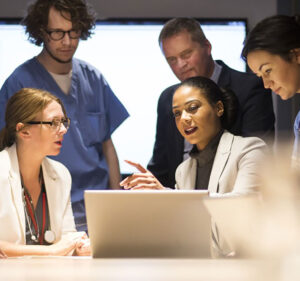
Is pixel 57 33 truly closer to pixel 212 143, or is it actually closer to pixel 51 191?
pixel 51 191

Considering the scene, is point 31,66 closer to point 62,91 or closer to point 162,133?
point 62,91

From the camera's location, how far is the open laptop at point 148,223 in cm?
134

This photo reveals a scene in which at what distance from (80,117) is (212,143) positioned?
86 cm

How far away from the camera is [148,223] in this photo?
4.48 feet

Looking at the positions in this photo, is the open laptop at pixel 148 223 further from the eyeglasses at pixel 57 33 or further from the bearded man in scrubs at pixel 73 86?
the eyeglasses at pixel 57 33

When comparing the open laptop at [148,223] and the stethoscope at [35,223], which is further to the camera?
the stethoscope at [35,223]

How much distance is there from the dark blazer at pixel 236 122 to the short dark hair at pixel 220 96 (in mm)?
65

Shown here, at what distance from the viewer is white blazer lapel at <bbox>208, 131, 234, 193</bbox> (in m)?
2.33

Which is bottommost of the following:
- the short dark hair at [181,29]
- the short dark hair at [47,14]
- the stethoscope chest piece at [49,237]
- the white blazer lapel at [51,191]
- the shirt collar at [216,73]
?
the stethoscope chest piece at [49,237]

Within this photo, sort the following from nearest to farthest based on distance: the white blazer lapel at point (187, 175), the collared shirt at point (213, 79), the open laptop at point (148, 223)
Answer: the open laptop at point (148, 223), the white blazer lapel at point (187, 175), the collared shirt at point (213, 79)

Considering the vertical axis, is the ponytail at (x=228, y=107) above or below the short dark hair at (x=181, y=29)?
below

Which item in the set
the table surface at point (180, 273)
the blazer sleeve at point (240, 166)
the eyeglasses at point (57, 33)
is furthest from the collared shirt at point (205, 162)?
the table surface at point (180, 273)

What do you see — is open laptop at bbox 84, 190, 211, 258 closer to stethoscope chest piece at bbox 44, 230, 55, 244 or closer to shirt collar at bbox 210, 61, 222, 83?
stethoscope chest piece at bbox 44, 230, 55, 244

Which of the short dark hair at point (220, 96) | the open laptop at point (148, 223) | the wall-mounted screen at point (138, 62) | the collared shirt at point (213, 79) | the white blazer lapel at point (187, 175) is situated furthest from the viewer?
the wall-mounted screen at point (138, 62)
